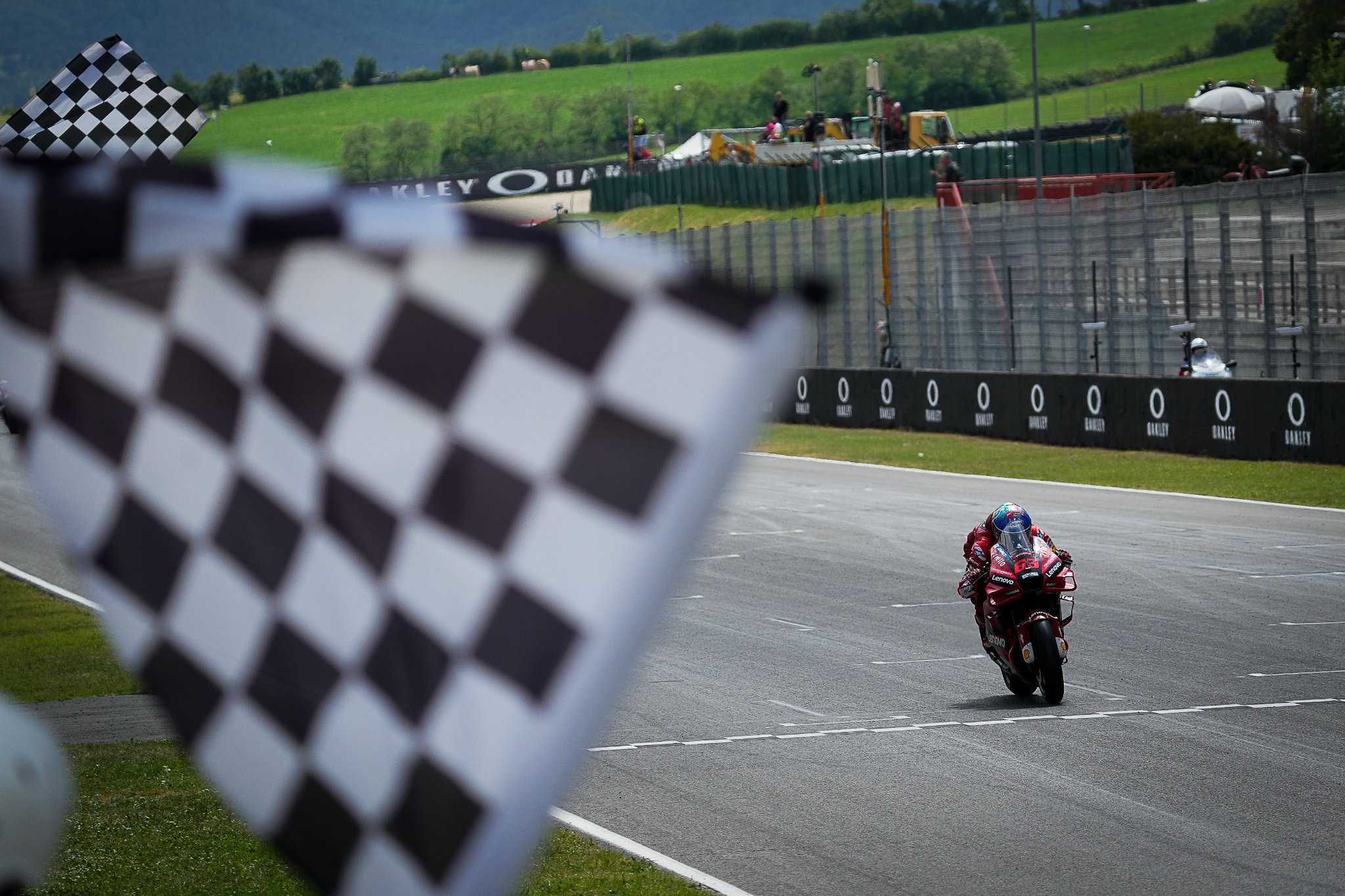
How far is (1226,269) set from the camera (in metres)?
27.6

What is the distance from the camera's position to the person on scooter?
1139 cm

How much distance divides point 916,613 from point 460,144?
417 ft

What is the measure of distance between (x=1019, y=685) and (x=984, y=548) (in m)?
0.94

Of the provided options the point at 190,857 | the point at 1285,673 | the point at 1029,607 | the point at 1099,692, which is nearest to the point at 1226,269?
the point at 1285,673

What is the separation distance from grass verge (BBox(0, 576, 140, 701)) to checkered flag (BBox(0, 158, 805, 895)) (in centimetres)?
991

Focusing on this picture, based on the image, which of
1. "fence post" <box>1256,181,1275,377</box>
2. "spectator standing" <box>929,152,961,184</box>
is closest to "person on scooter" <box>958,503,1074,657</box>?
"fence post" <box>1256,181,1275,377</box>

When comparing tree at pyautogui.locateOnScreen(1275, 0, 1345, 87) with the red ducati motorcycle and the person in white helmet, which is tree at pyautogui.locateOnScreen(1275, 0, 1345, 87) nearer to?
the red ducati motorcycle

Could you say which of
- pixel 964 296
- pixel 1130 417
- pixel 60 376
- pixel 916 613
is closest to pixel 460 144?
pixel 964 296

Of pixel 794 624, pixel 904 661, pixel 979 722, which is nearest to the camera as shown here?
pixel 979 722

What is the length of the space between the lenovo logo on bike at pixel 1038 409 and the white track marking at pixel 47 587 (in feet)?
51.9

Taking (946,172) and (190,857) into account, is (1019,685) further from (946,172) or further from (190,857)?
(946,172)

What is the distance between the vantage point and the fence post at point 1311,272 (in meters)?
25.5

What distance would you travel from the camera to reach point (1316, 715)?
413 inches

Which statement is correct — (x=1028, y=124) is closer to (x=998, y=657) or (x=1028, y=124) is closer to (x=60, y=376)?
(x=998, y=657)
